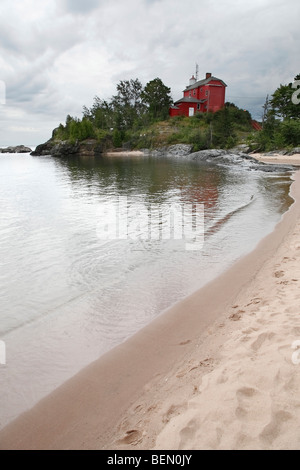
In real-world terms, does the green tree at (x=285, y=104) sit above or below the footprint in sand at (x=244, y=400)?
above

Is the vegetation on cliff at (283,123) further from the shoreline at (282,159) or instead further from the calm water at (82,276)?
the calm water at (82,276)

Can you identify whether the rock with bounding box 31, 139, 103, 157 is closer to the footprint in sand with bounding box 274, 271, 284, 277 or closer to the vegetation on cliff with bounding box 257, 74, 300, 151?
the vegetation on cliff with bounding box 257, 74, 300, 151

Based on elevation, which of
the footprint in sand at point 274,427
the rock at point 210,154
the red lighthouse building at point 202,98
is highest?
the red lighthouse building at point 202,98

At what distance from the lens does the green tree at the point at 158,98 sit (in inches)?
3319

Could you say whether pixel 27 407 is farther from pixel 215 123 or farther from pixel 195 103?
pixel 195 103

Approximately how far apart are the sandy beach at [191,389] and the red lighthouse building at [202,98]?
8105cm

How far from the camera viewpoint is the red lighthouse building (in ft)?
250

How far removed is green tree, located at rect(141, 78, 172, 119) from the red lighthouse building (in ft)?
7.18

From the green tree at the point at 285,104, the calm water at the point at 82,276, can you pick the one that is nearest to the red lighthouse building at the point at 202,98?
the green tree at the point at 285,104

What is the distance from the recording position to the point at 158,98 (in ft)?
283

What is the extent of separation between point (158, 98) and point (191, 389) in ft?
303

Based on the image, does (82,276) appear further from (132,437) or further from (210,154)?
(210,154)

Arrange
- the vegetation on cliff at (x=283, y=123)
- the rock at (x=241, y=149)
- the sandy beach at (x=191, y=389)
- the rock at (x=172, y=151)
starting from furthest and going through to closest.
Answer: the rock at (x=172, y=151) → the rock at (x=241, y=149) → the vegetation on cliff at (x=283, y=123) → the sandy beach at (x=191, y=389)

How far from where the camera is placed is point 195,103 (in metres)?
81.5
